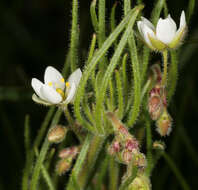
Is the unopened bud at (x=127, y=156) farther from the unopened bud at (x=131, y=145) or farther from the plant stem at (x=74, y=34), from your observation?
the plant stem at (x=74, y=34)

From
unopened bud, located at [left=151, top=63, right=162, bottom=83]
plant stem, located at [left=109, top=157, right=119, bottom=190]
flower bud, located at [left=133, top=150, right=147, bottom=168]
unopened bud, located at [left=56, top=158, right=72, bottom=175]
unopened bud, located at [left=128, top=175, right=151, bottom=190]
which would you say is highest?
unopened bud, located at [left=151, top=63, right=162, bottom=83]

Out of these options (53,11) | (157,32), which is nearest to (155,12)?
(157,32)

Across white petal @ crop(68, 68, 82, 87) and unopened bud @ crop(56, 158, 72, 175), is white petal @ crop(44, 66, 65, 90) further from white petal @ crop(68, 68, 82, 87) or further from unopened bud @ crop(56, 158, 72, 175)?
unopened bud @ crop(56, 158, 72, 175)

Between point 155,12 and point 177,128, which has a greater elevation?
point 155,12

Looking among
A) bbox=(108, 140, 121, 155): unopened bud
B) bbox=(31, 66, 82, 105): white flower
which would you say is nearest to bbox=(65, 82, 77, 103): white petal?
bbox=(31, 66, 82, 105): white flower

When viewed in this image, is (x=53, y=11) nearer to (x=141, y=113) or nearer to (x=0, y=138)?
(x=0, y=138)

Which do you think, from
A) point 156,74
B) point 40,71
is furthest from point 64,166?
point 40,71

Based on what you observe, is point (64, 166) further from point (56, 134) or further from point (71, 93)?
point (71, 93)
